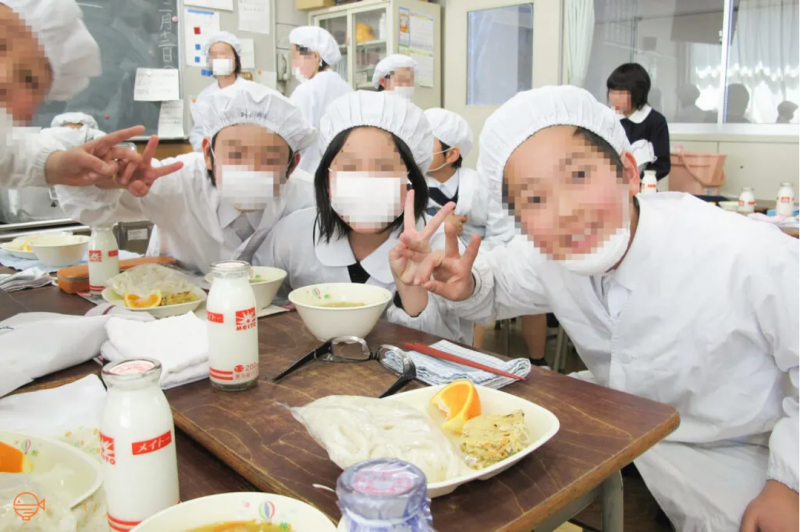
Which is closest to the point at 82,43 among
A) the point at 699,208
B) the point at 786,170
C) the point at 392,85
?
the point at 699,208

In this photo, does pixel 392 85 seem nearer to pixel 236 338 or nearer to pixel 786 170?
pixel 786 170

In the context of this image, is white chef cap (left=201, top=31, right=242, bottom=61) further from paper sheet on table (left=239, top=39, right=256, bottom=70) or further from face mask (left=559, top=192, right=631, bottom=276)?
face mask (left=559, top=192, right=631, bottom=276)

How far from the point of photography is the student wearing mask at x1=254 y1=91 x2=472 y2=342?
1.76m

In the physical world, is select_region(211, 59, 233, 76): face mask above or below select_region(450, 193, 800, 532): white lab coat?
above

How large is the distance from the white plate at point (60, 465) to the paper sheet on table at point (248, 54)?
544cm

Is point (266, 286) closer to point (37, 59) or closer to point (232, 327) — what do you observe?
point (232, 327)

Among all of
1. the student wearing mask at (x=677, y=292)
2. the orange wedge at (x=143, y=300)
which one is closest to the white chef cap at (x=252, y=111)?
the orange wedge at (x=143, y=300)

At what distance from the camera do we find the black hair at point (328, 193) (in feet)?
5.98

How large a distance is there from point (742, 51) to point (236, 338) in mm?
5541

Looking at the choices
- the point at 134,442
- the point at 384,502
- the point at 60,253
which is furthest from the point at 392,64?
the point at 384,502

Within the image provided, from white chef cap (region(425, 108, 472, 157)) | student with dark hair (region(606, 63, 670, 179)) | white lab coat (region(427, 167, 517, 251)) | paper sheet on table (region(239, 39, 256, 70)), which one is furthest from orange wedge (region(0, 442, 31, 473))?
paper sheet on table (region(239, 39, 256, 70))

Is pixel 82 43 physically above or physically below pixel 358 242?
above

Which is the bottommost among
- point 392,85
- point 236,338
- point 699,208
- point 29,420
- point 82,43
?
point 29,420

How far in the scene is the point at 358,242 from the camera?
198cm
